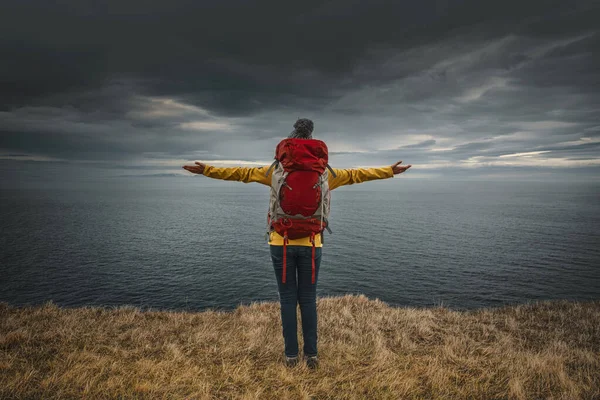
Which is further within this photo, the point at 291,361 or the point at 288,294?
the point at 291,361

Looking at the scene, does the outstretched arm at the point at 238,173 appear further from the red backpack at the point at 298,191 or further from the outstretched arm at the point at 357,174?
the outstretched arm at the point at 357,174

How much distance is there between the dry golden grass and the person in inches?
20.1

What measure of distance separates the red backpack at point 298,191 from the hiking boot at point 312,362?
1556 millimetres

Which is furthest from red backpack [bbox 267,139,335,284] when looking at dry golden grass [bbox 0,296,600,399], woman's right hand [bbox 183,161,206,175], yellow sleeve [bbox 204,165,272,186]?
dry golden grass [bbox 0,296,600,399]

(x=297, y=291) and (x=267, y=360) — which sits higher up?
(x=297, y=291)

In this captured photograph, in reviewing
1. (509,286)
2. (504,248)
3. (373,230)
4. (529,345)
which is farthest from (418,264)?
(529,345)

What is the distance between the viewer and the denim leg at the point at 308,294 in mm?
5004

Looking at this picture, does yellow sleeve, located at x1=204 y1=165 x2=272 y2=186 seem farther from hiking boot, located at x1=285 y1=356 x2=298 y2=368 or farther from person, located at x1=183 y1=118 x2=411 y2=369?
hiking boot, located at x1=285 y1=356 x2=298 y2=368

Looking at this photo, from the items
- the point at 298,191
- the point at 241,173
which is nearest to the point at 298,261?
the point at 298,191

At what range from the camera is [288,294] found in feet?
16.9

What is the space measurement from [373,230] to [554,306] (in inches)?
2299

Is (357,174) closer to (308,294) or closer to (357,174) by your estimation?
(357,174)

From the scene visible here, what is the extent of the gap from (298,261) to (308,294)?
572 mm

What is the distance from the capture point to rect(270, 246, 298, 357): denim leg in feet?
16.6
